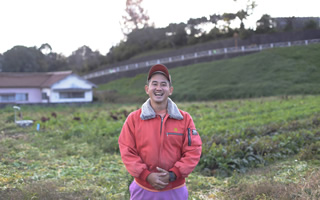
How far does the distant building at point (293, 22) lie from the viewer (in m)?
29.5

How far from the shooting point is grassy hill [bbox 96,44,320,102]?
21.8 m

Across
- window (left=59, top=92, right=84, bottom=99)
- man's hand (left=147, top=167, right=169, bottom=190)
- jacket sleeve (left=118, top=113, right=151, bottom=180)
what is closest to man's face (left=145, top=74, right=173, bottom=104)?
jacket sleeve (left=118, top=113, right=151, bottom=180)

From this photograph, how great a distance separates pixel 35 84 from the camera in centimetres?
2673

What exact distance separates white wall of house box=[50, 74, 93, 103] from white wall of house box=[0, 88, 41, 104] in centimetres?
243

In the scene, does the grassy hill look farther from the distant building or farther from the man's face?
the man's face

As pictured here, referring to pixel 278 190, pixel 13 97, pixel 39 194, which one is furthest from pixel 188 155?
pixel 13 97

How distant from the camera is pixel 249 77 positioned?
25.1 m

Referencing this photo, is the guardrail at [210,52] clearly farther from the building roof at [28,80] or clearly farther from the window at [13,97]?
the window at [13,97]

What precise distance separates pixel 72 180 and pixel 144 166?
8.67 ft

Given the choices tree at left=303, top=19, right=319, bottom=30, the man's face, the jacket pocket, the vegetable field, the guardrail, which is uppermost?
tree at left=303, top=19, right=319, bottom=30

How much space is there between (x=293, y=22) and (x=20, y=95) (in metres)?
29.0

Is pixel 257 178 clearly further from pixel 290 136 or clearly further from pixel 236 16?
pixel 236 16

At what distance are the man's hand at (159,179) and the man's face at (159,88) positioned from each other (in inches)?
23.9

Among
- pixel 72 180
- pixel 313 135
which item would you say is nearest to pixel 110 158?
pixel 72 180
